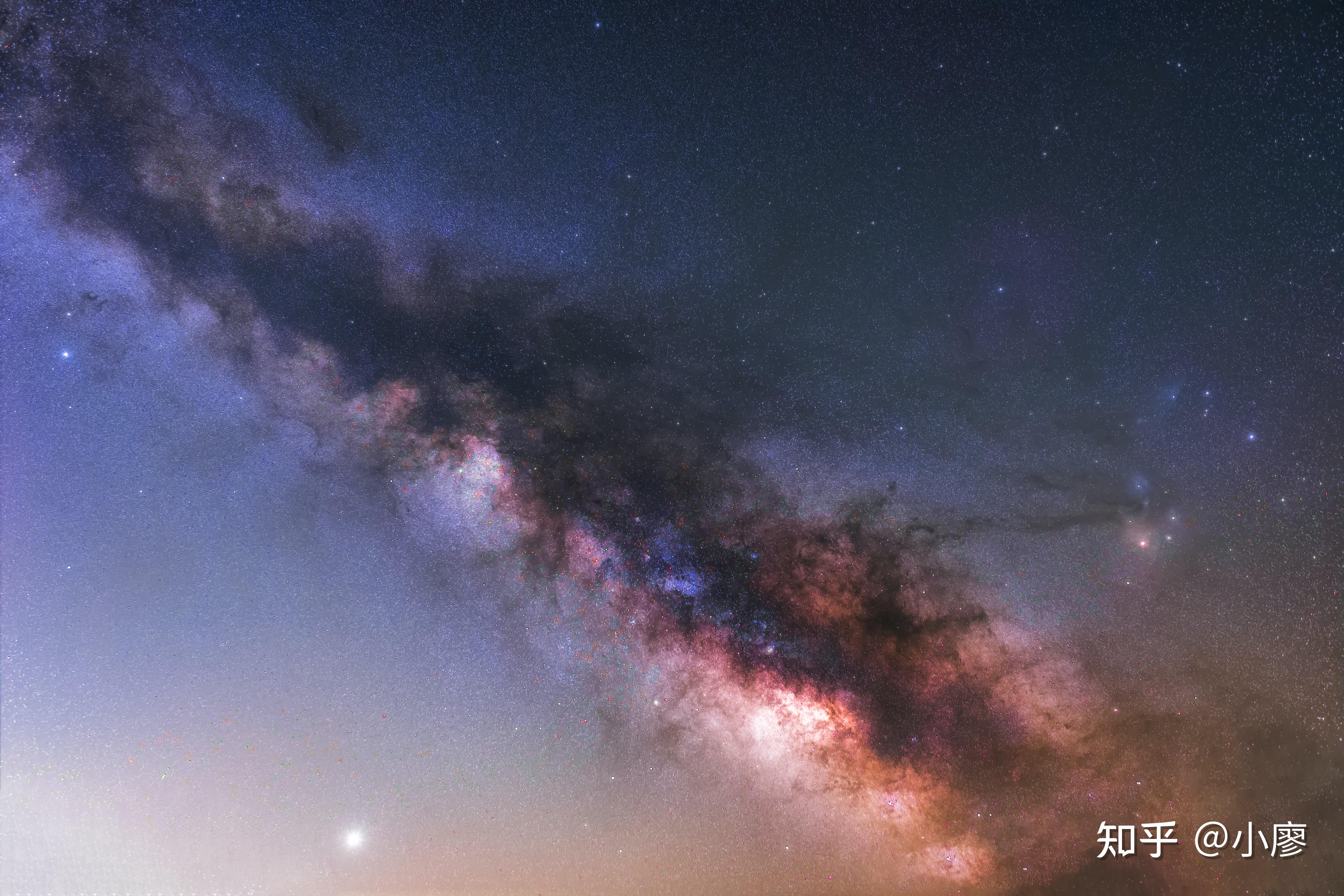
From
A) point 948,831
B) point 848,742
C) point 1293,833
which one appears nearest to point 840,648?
point 848,742

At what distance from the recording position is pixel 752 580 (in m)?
8.40

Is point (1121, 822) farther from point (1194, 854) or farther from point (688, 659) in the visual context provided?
point (688, 659)

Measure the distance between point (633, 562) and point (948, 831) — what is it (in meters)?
7.28

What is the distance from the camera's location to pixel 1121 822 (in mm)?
8445

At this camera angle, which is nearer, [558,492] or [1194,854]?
[558,492]

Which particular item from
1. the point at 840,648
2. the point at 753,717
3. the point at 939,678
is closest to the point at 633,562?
the point at 753,717

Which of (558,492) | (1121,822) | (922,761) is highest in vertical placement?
(558,492)

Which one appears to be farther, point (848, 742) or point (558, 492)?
point (848, 742)

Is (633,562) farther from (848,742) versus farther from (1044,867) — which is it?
(1044,867)

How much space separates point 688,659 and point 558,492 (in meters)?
Answer: 3.57

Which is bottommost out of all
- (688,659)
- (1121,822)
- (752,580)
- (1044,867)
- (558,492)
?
(1044,867)

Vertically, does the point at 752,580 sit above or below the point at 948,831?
above

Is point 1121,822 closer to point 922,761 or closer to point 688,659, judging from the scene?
point 922,761

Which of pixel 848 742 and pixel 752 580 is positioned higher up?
pixel 752 580
